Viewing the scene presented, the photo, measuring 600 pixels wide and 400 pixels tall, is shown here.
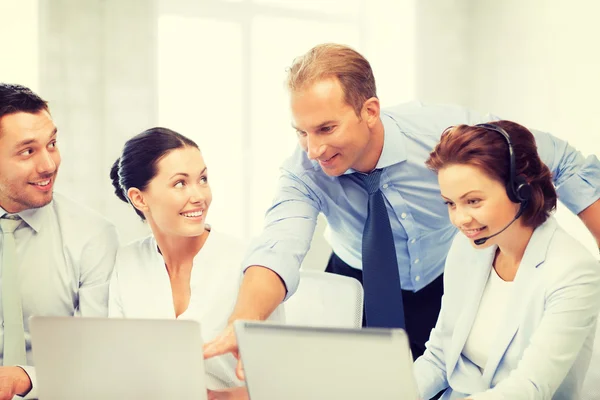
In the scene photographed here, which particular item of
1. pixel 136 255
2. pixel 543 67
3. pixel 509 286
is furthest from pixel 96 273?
pixel 543 67

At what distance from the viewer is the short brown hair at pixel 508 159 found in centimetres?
142

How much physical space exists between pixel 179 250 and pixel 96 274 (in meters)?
0.21

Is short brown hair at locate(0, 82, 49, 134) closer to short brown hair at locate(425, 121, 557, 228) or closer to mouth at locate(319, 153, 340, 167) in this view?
mouth at locate(319, 153, 340, 167)

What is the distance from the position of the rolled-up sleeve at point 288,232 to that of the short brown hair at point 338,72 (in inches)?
10.5

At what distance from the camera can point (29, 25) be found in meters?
3.02

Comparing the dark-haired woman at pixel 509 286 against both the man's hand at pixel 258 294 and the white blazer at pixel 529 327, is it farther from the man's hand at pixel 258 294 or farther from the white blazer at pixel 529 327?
the man's hand at pixel 258 294

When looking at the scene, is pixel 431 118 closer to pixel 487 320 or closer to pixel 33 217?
pixel 487 320

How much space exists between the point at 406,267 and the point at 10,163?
40.8 inches

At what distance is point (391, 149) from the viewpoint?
6.14 ft

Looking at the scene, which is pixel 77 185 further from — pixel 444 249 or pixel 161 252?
pixel 444 249

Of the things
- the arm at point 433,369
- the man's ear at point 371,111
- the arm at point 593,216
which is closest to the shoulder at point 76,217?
the man's ear at point 371,111

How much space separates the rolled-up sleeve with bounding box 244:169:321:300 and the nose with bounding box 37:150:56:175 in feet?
1.79

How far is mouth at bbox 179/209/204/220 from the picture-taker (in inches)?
73.0

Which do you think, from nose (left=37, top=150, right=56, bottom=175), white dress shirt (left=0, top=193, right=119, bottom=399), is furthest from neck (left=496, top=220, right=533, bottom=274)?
nose (left=37, top=150, right=56, bottom=175)
